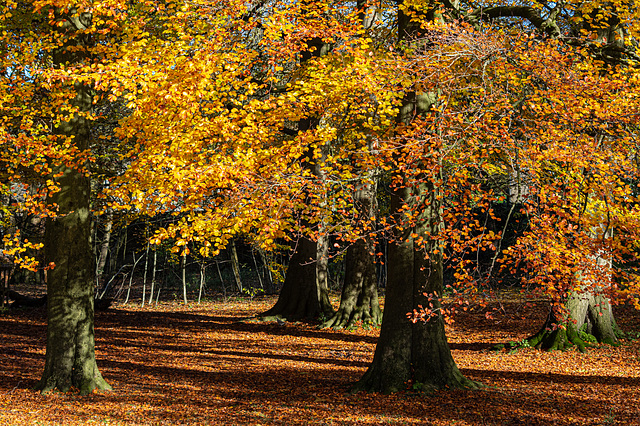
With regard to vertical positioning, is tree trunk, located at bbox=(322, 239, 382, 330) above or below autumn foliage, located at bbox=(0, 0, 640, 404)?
below

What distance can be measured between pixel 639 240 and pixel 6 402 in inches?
321

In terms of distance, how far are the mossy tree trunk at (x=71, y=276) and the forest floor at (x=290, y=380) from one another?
1.24ft

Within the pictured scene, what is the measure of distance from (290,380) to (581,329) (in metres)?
6.58

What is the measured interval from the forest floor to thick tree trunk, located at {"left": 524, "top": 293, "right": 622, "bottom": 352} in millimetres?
284

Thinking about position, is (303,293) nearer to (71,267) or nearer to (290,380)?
(290,380)

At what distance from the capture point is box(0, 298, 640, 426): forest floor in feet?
22.4

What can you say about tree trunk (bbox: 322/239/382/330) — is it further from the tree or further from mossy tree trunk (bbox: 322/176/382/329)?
the tree

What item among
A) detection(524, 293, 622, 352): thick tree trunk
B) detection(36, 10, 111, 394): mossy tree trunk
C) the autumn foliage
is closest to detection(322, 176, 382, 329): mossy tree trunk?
detection(524, 293, 622, 352): thick tree trunk

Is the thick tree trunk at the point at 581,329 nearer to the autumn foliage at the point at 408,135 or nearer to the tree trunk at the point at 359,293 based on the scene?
the autumn foliage at the point at 408,135

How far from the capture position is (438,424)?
638 cm

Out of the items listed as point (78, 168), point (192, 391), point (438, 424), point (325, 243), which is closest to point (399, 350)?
point (438, 424)

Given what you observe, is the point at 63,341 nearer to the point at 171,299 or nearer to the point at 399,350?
the point at 399,350

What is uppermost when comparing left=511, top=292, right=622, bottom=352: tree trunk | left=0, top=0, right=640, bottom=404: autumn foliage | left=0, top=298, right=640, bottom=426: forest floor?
left=0, top=0, right=640, bottom=404: autumn foliage

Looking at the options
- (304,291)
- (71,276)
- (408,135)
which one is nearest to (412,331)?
(408,135)
